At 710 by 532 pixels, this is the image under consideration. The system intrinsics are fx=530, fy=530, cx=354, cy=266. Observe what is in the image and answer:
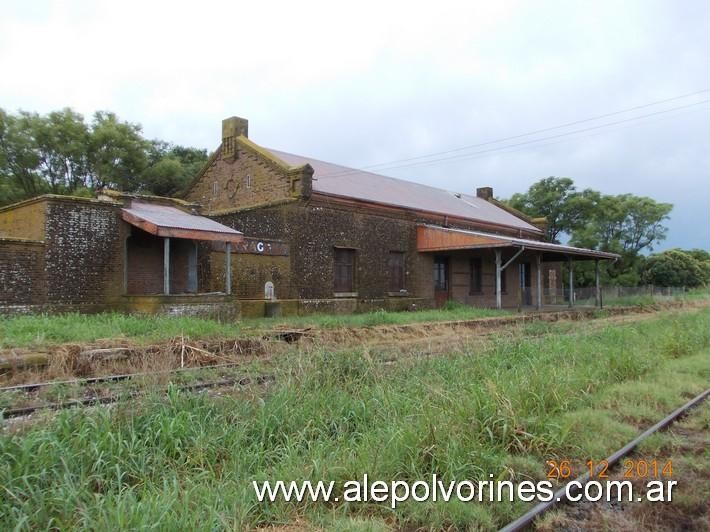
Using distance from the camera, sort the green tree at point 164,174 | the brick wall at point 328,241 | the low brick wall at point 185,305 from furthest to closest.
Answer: the green tree at point 164,174 → the brick wall at point 328,241 → the low brick wall at point 185,305

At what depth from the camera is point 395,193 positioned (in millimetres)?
26562

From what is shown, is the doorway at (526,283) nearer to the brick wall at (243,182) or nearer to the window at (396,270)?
the window at (396,270)

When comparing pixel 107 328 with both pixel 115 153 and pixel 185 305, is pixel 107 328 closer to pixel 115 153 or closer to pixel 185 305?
pixel 185 305

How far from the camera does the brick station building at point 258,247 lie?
46.5 feet

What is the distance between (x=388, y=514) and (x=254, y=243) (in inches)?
592

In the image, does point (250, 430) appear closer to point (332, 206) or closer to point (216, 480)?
point (216, 480)

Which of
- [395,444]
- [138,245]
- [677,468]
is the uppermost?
[138,245]

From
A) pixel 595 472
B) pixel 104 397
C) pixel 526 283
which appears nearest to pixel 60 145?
pixel 526 283

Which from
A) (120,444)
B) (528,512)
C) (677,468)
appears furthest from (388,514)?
(677,468)

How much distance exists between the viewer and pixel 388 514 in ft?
12.3

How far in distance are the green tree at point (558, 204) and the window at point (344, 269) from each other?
31.6 meters

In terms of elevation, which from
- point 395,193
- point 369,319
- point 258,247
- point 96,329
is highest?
point 395,193

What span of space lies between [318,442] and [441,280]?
828 inches

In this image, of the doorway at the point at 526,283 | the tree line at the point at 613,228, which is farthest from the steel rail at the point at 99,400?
the tree line at the point at 613,228
